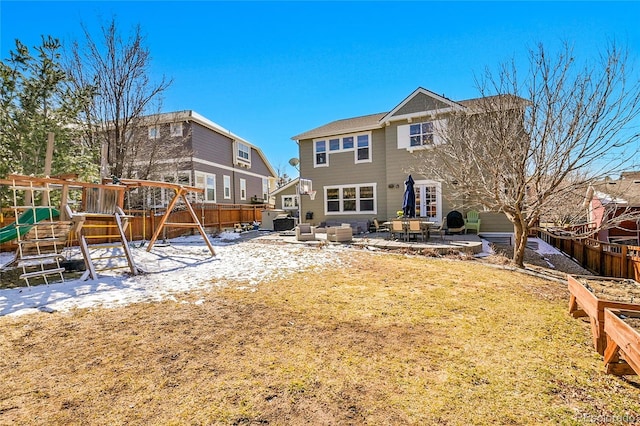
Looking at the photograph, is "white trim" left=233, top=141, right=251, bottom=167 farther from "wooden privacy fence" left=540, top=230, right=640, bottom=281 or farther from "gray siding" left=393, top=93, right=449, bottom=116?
"wooden privacy fence" left=540, top=230, right=640, bottom=281

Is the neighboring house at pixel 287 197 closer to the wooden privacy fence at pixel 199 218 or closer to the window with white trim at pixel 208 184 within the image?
the wooden privacy fence at pixel 199 218

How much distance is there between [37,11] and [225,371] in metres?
12.6

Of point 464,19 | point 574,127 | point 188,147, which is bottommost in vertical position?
point 574,127

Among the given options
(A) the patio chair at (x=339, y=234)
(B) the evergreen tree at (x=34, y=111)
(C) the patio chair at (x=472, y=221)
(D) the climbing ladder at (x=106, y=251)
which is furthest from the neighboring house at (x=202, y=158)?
(C) the patio chair at (x=472, y=221)

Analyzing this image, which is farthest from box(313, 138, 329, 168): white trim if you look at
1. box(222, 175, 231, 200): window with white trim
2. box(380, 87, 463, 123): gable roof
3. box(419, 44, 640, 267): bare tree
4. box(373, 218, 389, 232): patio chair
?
box(419, 44, 640, 267): bare tree

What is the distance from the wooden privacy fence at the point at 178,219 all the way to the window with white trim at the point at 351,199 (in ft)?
21.5

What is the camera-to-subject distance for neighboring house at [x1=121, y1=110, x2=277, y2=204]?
1483 cm

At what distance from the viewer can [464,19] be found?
9.62 metres

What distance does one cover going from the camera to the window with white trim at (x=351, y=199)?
1571cm

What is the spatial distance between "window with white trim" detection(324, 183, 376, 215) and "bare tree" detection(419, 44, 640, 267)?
7126mm

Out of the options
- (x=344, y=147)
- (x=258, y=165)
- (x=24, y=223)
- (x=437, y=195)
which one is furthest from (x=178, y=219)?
→ (x=437, y=195)

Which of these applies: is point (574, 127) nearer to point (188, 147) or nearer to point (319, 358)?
point (319, 358)

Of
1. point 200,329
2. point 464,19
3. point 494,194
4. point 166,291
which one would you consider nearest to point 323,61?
point 464,19

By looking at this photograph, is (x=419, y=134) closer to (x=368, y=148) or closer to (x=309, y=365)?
(x=368, y=148)
